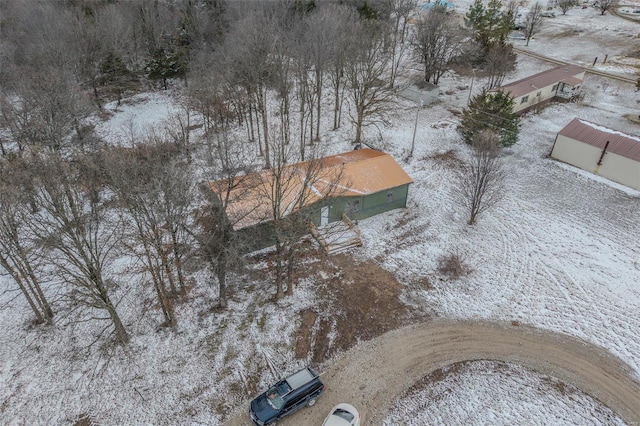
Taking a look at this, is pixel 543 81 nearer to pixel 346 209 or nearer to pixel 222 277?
pixel 346 209

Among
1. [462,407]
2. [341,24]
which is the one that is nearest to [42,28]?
[341,24]

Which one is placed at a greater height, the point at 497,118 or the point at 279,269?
the point at 497,118

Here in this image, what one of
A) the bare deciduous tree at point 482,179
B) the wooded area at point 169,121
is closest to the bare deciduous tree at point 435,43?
the wooded area at point 169,121

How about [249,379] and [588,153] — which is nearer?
[249,379]

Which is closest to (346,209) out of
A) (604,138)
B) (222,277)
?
(222,277)

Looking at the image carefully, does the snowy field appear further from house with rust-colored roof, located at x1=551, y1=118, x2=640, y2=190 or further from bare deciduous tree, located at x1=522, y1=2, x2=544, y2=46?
bare deciduous tree, located at x1=522, y1=2, x2=544, y2=46

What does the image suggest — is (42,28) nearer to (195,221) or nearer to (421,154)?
(195,221)
